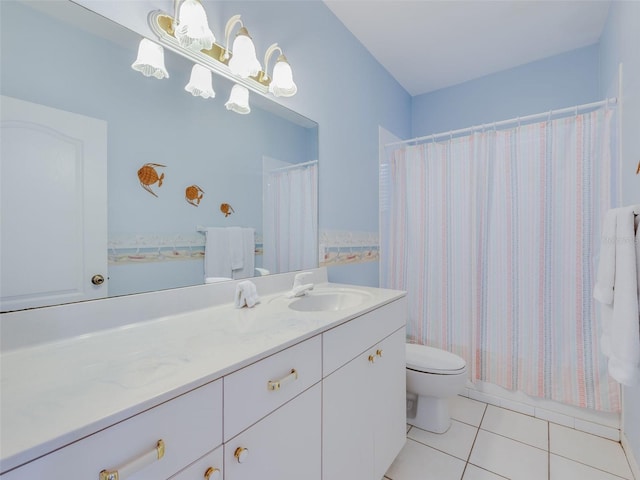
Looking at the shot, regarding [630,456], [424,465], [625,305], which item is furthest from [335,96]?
[630,456]

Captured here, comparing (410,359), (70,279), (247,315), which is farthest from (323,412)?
(410,359)

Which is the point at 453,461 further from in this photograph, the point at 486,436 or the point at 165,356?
the point at 165,356

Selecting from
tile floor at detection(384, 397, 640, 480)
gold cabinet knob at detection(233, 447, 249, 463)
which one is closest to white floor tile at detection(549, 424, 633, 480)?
tile floor at detection(384, 397, 640, 480)

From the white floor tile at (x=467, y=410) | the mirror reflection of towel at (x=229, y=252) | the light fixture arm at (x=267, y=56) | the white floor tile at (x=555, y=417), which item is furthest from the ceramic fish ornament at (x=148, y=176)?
the white floor tile at (x=555, y=417)

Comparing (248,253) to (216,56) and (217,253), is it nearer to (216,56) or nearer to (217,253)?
(217,253)

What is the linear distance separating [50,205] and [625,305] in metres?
1.78

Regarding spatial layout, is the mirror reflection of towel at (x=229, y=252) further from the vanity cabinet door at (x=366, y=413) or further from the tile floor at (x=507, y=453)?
the tile floor at (x=507, y=453)

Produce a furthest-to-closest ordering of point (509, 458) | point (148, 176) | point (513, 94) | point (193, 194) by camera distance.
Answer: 1. point (513, 94)
2. point (509, 458)
3. point (193, 194)
4. point (148, 176)

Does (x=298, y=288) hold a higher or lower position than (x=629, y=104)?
lower

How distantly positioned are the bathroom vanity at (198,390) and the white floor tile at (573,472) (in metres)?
0.83

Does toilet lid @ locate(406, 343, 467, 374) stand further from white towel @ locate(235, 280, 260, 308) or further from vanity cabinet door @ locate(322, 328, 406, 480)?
white towel @ locate(235, 280, 260, 308)

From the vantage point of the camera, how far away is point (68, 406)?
1.63 feet

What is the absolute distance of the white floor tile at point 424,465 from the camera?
1.42 m

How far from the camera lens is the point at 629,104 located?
4.69 feet
